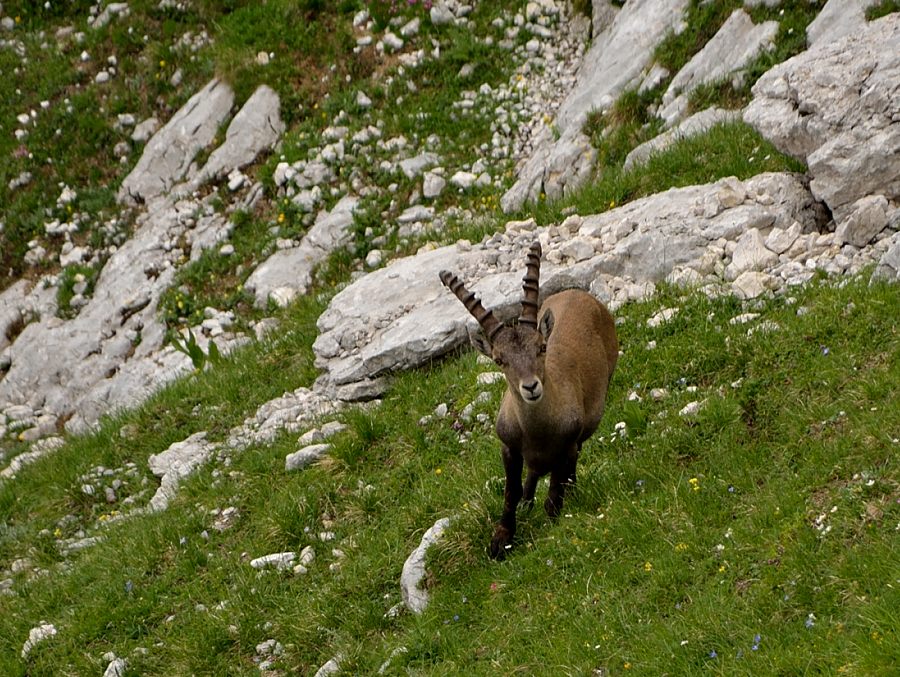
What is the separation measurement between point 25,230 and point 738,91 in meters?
13.6

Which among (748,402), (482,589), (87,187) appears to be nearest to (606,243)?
(748,402)

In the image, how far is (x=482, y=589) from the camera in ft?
26.1

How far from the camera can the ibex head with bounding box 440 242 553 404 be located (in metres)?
7.55

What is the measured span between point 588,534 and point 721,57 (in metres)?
9.20

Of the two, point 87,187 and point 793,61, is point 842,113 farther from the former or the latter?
point 87,187

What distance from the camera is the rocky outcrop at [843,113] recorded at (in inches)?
425

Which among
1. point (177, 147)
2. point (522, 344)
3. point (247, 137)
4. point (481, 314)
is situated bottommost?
point (522, 344)

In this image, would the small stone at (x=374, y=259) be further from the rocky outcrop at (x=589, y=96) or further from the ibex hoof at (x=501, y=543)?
the ibex hoof at (x=501, y=543)

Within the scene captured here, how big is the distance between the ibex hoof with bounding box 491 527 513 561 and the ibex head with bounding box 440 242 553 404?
113 cm

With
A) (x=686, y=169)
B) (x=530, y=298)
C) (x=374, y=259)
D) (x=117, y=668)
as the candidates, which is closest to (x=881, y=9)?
(x=686, y=169)

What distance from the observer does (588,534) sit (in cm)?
776

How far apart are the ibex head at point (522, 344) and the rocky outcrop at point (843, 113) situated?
459 cm

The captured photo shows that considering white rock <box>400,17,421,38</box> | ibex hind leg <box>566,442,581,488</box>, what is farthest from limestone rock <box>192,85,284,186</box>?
ibex hind leg <box>566,442,581,488</box>

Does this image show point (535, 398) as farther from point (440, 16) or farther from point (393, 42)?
point (440, 16)
